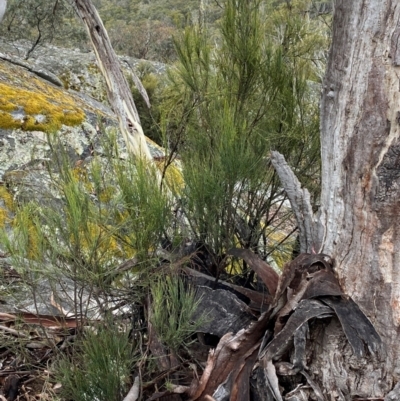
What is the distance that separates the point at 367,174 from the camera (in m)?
1.32

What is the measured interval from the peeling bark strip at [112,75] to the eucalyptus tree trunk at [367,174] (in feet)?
3.90

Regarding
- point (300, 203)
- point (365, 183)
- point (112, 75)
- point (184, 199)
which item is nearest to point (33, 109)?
point (112, 75)

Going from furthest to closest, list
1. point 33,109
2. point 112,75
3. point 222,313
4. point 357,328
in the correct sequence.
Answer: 1. point 33,109
2. point 112,75
3. point 222,313
4. point 357,328

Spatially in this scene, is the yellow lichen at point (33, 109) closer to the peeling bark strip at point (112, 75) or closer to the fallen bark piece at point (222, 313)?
the peeling bark strip at point (112, 75)

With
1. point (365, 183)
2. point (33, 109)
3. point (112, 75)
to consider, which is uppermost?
point (112, 75)

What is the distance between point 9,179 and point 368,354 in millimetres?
2028

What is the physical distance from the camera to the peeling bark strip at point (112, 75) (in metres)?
2.36

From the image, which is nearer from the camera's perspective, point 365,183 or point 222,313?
point 365,183

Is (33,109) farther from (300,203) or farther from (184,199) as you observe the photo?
(300,203)

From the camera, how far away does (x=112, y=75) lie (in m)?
2.44

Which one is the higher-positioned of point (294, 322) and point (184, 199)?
point (184, 199)

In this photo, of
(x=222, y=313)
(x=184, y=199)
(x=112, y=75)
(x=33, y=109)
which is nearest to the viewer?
(x=222, y=313)

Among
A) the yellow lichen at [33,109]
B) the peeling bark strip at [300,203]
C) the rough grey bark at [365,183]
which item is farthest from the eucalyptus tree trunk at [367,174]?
the yellow lichen at [33,109]

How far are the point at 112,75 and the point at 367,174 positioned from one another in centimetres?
154
